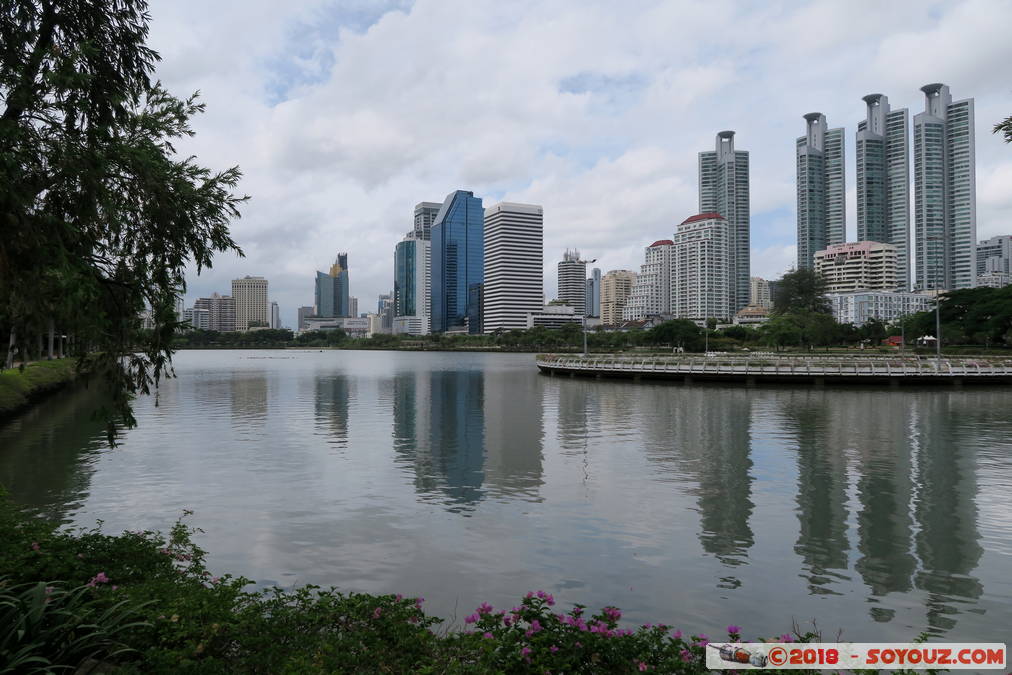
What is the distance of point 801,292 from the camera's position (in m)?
160

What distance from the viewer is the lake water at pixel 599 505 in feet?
35.5

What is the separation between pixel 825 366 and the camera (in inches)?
2248

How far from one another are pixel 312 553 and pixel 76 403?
3862 centimetres

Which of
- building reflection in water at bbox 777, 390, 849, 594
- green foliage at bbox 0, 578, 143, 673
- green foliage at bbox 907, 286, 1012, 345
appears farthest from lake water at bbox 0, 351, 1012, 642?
green foliage at bbox 907, 286, 1012, 345

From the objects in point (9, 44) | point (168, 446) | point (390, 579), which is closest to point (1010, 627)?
point (390, 579)

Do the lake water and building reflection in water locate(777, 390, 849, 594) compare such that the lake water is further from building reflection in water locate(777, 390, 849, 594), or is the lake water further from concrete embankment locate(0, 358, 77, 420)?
concrete embankment locate(0, 358, 77, 420)

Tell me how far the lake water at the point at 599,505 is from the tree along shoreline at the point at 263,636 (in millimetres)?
2516

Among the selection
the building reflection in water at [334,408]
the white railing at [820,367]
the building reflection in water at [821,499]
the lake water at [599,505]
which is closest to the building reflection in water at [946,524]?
the lake water at [599,505]

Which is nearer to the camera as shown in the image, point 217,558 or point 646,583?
point 646,583

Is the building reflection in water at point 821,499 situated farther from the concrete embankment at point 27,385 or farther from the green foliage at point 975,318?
the green foliage at point 975,318

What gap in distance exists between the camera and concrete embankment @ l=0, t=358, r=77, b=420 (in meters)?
34.8

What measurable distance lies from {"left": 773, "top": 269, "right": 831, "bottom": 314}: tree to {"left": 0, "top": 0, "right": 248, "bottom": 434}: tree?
16651 cm

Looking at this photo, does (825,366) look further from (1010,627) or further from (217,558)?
(217,558)

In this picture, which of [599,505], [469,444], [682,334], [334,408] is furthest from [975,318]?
[599,505]
